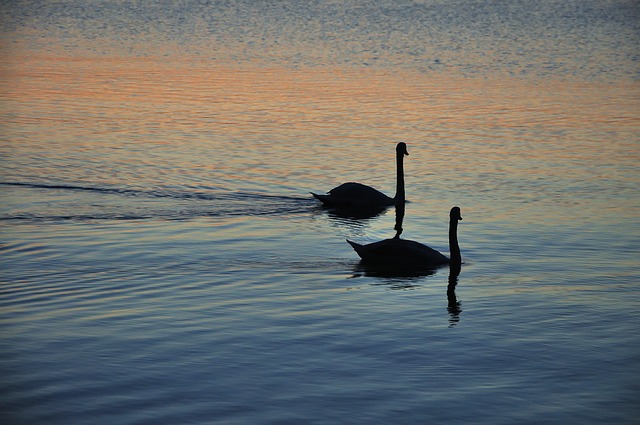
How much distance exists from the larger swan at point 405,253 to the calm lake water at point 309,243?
1.09ft

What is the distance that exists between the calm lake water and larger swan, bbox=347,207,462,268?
334mm

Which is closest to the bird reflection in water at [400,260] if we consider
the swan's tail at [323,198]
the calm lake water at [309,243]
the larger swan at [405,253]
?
the larger swan at [405,253]

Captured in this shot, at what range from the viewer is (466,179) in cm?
2288

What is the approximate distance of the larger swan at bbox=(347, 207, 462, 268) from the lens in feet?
51.6

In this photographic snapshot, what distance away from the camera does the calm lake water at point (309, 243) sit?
10.5 meters

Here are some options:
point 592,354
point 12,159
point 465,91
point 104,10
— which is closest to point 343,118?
point 465,91

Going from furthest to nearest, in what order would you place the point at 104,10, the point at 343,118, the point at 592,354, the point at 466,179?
1. the point at 104,10
2. the point at 343,118
3. the point at 466,179
4. the point at 592,354

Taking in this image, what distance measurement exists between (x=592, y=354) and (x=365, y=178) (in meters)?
12.2

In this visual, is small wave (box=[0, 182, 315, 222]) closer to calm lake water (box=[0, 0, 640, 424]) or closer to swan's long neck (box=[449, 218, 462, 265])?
calm lake water (box=[0, 0, 640, 424])

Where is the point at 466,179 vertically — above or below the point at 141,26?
below

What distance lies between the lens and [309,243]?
57.0 feet

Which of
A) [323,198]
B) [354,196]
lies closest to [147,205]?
[323,198]

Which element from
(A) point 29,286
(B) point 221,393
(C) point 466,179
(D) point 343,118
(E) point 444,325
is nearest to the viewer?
(B) point 221,393

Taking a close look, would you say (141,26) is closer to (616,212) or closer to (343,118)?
(343,118)
